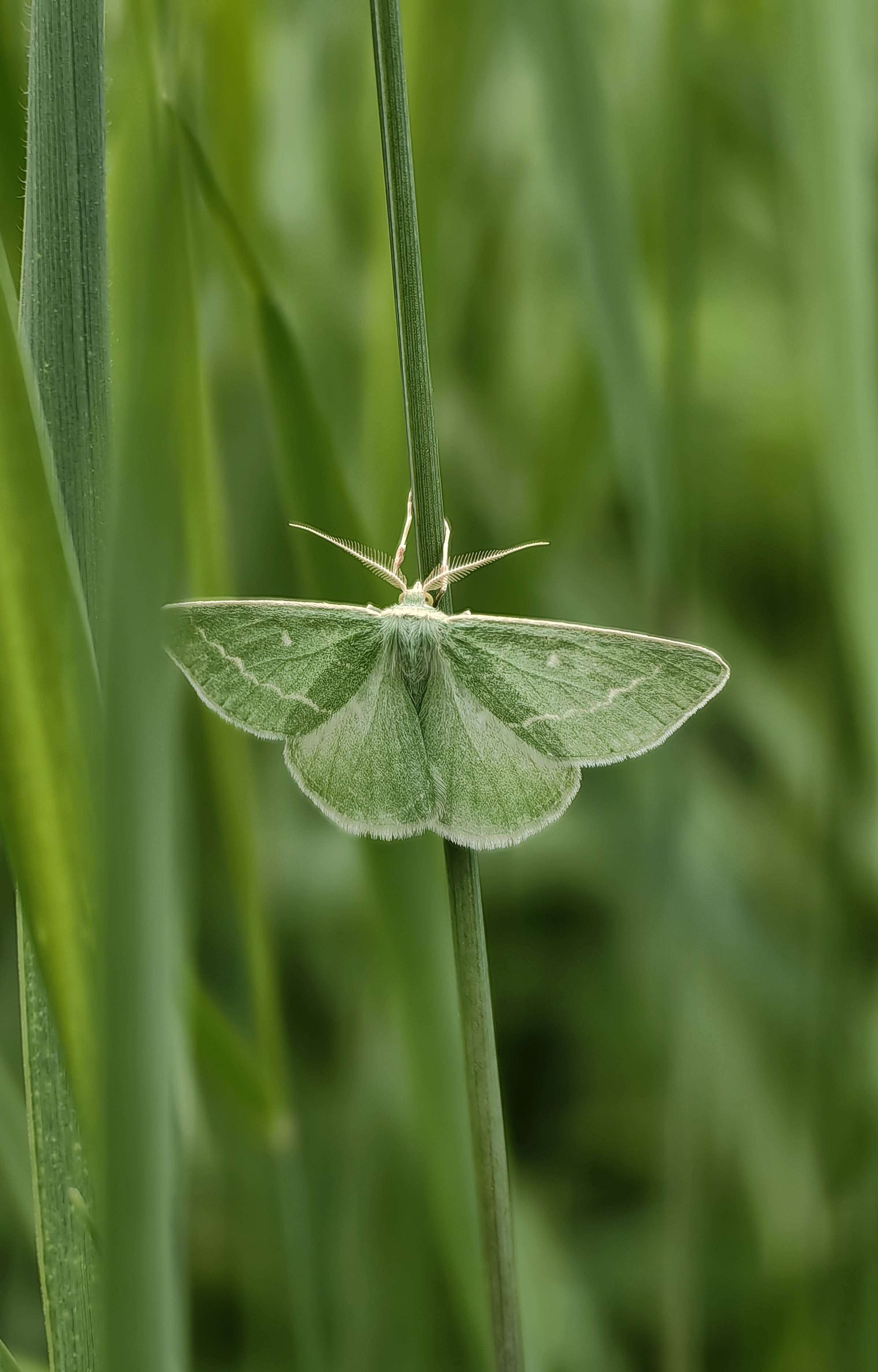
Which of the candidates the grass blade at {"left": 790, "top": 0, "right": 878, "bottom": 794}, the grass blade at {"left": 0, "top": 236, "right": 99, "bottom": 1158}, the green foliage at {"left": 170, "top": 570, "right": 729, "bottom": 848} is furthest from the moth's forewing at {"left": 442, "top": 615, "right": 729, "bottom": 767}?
the grass blade at {"left": 0, "top": 236, "right": 99, "bottom": 1158}

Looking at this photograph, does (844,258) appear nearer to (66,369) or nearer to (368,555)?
(368,555)

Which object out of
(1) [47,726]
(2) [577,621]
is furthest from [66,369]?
(2) [577,621]

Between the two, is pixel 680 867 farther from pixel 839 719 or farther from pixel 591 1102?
pixel 591 1102

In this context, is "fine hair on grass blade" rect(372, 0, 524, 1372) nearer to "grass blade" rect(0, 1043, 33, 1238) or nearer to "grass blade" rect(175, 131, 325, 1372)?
"grass blade" rect(175, 131, 325, 1372)

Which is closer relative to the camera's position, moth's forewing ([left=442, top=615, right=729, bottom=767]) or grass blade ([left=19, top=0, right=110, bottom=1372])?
grass blade ([left=19, top=0, right=110, bottom=1372])

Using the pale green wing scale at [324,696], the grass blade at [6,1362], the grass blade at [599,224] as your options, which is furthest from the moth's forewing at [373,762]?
the grass blade at [6,1362]

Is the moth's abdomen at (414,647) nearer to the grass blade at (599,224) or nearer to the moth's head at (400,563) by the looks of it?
the moth's head at (400,563)

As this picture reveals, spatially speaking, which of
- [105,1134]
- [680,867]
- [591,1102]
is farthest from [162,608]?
[591,1102]
